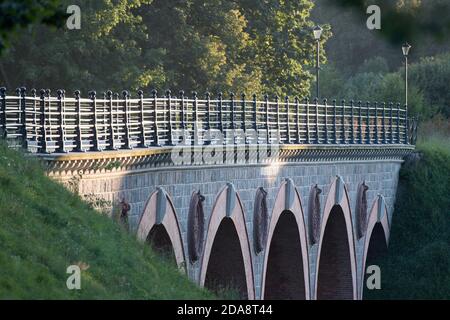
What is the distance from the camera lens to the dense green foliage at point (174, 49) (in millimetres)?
52781

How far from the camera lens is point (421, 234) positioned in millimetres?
58062

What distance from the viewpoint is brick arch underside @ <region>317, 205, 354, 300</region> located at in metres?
49.2

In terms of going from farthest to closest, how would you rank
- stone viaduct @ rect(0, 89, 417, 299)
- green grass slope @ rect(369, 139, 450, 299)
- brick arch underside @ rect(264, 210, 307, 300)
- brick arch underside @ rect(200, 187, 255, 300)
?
green grass slope @ rect(369, 139, 450, 299) → brick arch underside @ rect(264, 210, 307, 300) → brick arch underside @ rect(200, 187, 255, 300) → stone viaduct @ rect(0, 89, 417, 299)

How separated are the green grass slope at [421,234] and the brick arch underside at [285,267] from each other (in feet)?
30.5

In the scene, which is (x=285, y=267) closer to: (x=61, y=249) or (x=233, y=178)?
(x=233, y=178)

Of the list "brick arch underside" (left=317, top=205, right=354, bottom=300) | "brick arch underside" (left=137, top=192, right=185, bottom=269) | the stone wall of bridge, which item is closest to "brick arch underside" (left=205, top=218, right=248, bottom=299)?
the stone wall of bridge

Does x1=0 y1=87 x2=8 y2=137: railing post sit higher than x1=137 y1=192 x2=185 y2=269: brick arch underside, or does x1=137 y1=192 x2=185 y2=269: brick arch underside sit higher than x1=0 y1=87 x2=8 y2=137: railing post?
x1=0 y1=87 x2=8 y2=137: railing post

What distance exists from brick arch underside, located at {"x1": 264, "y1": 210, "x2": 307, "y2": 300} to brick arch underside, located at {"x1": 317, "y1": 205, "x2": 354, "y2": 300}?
15.4 feet

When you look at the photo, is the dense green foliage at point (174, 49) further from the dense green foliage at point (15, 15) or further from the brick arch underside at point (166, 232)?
the dense green foliage at point (15, 15)

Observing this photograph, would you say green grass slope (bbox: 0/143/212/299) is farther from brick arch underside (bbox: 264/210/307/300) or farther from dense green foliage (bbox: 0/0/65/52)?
brick arch underside (bbox: 264/210/307/300)

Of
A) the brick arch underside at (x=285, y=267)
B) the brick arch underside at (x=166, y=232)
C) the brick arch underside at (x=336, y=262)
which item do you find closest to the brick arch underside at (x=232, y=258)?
the brick arch underside at (x=166, y=232)

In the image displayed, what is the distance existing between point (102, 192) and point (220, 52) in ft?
106

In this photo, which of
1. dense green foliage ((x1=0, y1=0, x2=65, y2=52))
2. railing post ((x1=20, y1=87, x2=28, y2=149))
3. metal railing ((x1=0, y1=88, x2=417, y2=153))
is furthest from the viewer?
metal railing ((x1=0, y1=88, x2=417, y2=153))
